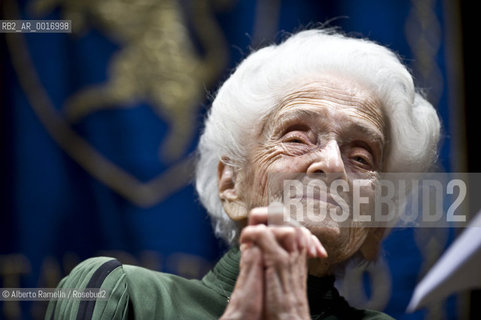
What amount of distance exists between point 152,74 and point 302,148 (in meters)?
1.06

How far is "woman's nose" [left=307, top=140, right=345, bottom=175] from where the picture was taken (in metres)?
1.31

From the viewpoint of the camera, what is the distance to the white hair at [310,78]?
4.87ft

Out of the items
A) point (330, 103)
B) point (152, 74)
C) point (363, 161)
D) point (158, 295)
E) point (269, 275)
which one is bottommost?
point (158, 295)

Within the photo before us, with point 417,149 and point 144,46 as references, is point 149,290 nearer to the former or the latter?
point 417,149

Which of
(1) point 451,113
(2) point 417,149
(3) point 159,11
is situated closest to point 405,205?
(2) point 417,149

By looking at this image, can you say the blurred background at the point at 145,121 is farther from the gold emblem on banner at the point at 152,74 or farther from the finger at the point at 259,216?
the finger at the point at 259,216

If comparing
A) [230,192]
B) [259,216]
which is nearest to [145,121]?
[230,192]

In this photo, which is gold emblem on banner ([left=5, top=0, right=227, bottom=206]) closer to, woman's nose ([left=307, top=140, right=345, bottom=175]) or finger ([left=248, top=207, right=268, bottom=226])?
woman's nose ([left=307, top=140, right=345, bottom=175])

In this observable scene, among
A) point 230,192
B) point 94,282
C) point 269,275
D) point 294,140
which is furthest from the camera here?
point 230,192

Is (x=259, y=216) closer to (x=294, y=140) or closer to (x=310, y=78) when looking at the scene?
(x=294, y=140)

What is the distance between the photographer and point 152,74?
2.30 m

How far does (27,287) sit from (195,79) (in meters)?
0.86

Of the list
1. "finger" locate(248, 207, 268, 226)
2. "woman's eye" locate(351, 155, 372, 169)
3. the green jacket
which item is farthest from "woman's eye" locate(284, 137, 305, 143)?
"finger" locate(248, 207, 268, 226)

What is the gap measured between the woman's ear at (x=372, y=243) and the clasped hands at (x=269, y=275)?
1.75 ft
